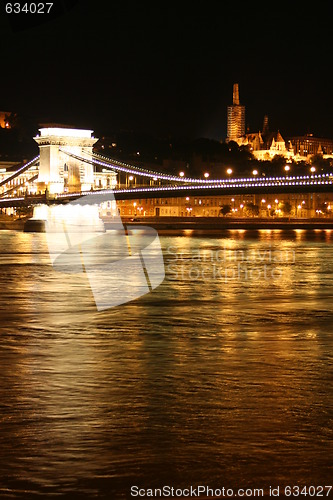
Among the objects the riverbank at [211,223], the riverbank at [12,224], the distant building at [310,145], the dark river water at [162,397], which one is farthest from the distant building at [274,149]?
the dark river water at [162,397]

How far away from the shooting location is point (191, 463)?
4.36 metres

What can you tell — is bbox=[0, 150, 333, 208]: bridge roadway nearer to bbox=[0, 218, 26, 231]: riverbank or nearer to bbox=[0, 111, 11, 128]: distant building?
bbox=[0, 218, 26, 231]: riverbank

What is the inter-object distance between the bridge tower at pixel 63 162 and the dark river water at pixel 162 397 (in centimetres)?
5016

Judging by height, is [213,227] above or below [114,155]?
below

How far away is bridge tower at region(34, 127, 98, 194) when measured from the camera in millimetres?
61312

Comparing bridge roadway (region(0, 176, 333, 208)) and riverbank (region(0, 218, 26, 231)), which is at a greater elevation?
bridge roadway (region(0, 176, 333, 208))

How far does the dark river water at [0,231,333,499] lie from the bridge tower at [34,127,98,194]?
50.2 metres

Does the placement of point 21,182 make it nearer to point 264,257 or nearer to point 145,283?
point 264,257

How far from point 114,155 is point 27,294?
77747 millimetres

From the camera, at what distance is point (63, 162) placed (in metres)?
62.5

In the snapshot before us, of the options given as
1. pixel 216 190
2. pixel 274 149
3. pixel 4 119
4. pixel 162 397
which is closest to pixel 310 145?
pixel 274 149

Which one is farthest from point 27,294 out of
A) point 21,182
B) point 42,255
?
point 21,182

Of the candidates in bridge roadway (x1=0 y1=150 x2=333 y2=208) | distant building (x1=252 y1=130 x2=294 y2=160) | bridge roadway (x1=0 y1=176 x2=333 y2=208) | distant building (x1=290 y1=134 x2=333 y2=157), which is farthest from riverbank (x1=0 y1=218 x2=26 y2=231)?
distant building (x1=290 y1=134 x2=333 y2=157)

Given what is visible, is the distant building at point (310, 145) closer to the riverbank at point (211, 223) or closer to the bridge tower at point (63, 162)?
the riverbank at point (211, 223)
